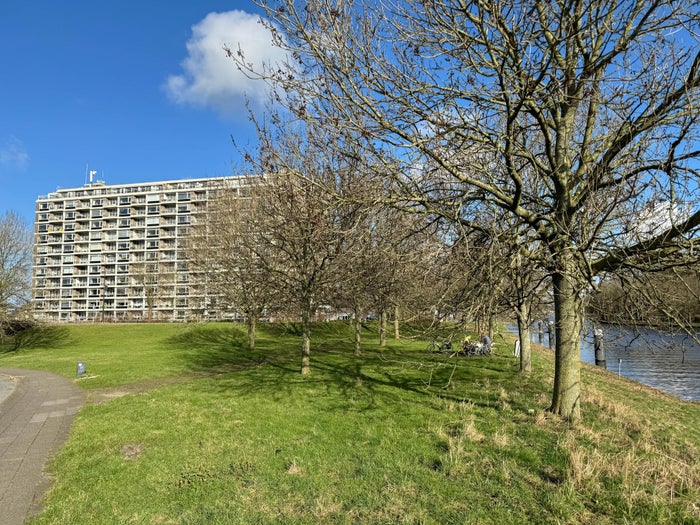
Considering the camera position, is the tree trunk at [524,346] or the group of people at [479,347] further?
the group of people at [479,347]

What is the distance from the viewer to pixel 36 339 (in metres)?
34.1

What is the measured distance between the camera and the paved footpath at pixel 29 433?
549 centimetres

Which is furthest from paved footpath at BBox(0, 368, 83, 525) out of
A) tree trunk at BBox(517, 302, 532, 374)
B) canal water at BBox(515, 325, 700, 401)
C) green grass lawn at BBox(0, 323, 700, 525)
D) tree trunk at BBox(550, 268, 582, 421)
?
canal water at BBox(515, 325, 700, 401)

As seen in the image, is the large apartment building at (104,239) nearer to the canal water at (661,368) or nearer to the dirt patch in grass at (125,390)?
the dirt patch in grass at (125,390)

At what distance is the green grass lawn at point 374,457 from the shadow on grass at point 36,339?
25447mm

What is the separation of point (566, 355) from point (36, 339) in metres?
38.6

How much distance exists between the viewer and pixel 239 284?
24.3 m

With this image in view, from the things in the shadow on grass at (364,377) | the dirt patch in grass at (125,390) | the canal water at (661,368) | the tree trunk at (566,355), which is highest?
the tree trunk at (566,355)

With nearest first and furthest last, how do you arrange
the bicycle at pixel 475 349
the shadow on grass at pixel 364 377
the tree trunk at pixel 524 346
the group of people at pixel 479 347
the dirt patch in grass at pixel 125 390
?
the shadow on grass at pixel 364 377 < the dirt patch in grass at pixel 125 390 < the tree trunk at pixel 524 346 < the group of people at pixel 479 347 < the bicycle at pixel 475 349

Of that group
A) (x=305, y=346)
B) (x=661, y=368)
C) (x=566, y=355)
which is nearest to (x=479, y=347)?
(x=305, y=346)

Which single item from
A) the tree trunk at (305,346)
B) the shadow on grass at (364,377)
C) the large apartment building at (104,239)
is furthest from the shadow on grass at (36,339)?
the large apartment building at (104,239)

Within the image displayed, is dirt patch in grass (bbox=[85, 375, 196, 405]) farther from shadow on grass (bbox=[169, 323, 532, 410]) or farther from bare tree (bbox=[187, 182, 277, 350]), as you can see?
bare tree (bbox=[187, 182, 277, 350])

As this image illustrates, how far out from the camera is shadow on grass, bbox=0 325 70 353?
3206 centimetres

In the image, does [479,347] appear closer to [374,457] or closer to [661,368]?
[661,368]
